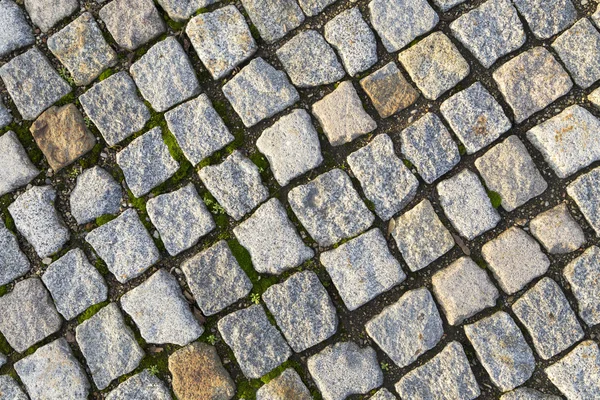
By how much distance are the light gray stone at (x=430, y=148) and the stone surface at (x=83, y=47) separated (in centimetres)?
176

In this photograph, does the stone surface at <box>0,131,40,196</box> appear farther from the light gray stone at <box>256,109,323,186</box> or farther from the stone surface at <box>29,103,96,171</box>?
the light gray stone at <box>256,109,323,186</box>

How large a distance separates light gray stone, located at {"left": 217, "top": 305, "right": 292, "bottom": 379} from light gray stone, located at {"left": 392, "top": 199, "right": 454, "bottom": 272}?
0.84 m

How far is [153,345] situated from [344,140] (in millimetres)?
1555

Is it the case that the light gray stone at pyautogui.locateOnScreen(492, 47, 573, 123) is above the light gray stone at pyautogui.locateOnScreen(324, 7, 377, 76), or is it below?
below

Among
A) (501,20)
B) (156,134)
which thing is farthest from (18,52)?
(501,20)

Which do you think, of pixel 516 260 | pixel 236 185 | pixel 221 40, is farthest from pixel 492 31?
pixel 236 185

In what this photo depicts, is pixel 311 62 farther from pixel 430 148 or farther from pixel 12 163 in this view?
pixel 12 163

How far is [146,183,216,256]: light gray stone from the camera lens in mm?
2867

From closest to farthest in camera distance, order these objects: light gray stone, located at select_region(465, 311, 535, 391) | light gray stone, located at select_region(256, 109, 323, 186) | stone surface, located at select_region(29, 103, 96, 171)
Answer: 1. light gray stone, located at select_region(465, 311, 535, 391)
2. light gray stone, located at select_region(256, 109, 323, 186)
3. stone surface, located at select_region(29, 103, 96, 171)

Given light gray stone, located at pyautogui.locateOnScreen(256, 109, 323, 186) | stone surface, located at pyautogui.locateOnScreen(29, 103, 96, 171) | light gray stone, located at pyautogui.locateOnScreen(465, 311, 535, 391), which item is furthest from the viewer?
stone surface, located at pyautogui.locateOnScreen(29, 103, 96, 171)

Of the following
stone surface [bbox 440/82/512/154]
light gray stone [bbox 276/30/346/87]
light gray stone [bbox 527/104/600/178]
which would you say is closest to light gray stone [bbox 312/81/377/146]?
light gray stone [bbox 276/30/346/87]

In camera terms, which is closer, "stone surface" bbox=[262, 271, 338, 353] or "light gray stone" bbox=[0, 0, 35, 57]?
"stone surface" bbox=[262, 271, 338, 353]

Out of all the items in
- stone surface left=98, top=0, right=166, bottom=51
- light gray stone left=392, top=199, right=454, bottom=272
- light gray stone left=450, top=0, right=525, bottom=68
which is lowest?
light gray stone left=392, top=199, right=454, bottom=272

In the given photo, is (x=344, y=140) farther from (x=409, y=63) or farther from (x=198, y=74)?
(x=198, y=74)
